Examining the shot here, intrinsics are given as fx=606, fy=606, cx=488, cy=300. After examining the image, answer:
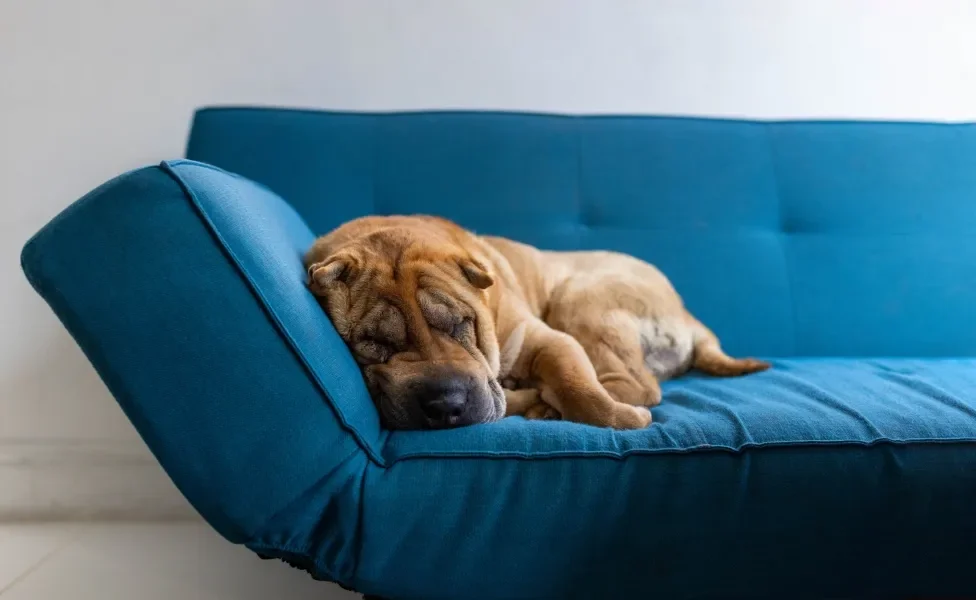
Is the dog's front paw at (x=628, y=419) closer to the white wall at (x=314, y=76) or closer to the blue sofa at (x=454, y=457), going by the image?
the blue sofa at (x=454, y=457)

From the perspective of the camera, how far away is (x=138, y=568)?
6.03ft

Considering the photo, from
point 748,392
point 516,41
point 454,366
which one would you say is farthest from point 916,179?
point 454,366

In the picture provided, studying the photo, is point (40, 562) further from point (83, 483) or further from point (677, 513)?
point (677, 513)

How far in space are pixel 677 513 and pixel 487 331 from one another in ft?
2.09

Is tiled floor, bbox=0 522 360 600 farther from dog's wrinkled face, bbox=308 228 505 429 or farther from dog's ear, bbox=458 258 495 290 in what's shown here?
dog's ear, bbox=458 258 495 290

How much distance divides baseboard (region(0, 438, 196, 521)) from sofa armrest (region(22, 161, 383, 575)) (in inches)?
64.8

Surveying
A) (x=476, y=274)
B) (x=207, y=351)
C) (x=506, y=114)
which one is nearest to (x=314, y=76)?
(x=506, y=114)

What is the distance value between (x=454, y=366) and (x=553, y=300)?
0.72 metres

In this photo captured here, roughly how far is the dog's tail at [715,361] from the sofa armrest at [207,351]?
1.21 meters

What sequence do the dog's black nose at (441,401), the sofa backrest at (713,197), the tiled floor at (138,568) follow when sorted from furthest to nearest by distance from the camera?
the sofa backrest at (713,197) → the tiled floor at (138,568) → the dog's black nose at (441,401)

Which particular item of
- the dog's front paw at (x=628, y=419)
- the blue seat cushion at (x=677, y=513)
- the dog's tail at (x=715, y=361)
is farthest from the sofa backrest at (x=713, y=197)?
the blue seat cushion at (x=677, y=513)

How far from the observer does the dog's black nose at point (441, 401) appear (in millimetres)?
1248

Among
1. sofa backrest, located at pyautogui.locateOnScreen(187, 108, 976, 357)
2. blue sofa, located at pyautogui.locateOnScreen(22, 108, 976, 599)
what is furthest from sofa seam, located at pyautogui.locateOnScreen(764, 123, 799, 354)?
blue sofa, located at pyautogui.locateOnScreen(22, 108, 976, 599)

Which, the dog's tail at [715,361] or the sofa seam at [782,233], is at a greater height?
the sofa seam at [782,233]
